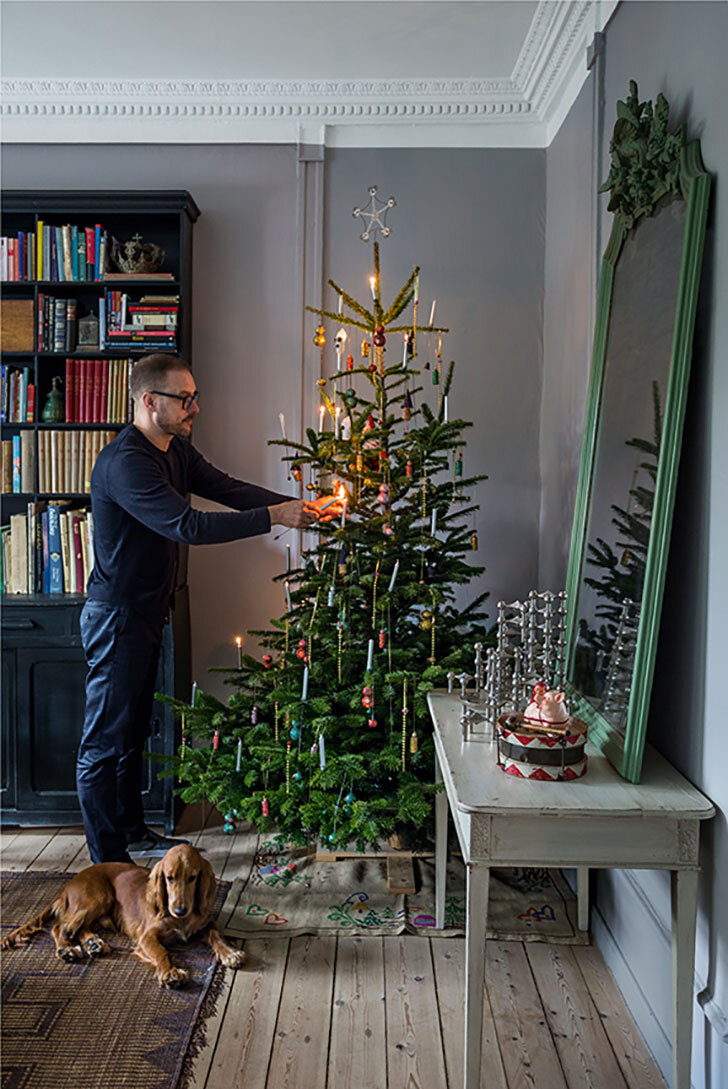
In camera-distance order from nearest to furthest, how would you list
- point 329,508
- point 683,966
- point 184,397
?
point 683,966 < point 329,508 < point 184,397

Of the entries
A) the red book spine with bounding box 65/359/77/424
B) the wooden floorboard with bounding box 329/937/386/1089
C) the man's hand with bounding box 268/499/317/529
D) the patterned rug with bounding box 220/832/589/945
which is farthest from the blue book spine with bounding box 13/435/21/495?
the wooden floorboard with bounding box 329/937/386/1089

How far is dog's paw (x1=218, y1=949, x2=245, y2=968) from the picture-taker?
249 centimetres

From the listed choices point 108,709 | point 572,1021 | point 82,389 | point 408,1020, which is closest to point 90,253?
point 82,389

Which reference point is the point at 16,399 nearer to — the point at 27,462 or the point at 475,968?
the point at 27,462

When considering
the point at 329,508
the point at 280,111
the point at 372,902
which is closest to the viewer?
the point at 372,902

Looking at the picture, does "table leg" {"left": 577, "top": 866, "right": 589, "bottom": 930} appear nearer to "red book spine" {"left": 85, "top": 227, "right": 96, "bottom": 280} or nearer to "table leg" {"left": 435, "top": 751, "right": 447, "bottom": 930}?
"table leg" {"left": 435, "top": 751, "right": 447, "bottom": 930}

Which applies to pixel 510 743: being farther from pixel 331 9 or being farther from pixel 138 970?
pixel 331 9

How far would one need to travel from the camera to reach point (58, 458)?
368 centimetres

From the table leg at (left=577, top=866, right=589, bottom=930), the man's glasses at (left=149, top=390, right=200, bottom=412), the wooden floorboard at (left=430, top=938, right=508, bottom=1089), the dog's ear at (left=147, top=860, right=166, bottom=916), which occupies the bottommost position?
the wooden floorboard at (left=430, top=938, right=508, bottom=1089)

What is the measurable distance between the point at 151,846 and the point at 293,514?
4.60 feet

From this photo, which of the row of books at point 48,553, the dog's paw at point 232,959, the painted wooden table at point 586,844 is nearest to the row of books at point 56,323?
the row of books at point 48,553

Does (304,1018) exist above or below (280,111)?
below

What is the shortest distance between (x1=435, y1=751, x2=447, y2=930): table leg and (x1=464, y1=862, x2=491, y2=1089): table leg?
0.88m

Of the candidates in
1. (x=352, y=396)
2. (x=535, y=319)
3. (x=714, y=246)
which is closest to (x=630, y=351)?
(x=714, y=246)
